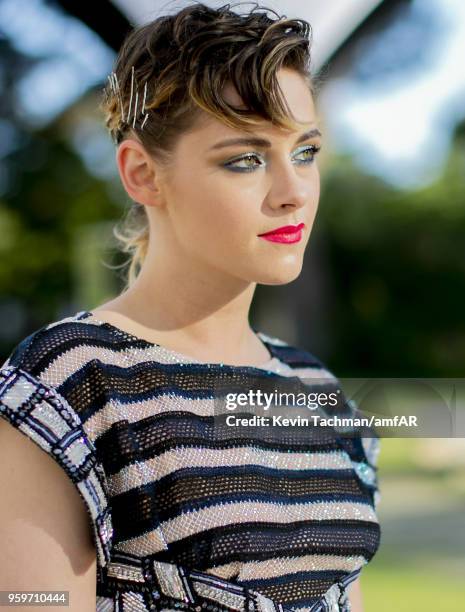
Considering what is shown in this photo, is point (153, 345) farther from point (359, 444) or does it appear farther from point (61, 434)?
point (359, 444)

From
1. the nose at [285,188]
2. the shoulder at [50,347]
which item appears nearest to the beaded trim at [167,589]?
the shoulder at [50,347]

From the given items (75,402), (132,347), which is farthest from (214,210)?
(75,402)

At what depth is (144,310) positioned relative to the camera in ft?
4.46

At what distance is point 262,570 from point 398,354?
1361 centimetres

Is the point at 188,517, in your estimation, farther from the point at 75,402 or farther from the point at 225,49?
the point at 225,49

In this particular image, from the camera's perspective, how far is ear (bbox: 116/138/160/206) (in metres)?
1.35

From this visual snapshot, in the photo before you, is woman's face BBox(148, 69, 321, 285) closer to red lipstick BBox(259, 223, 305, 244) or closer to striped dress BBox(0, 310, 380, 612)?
red lipstick BBox(259, 223, 305, 244)

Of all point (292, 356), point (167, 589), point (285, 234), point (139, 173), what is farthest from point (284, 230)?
point (167, 589)

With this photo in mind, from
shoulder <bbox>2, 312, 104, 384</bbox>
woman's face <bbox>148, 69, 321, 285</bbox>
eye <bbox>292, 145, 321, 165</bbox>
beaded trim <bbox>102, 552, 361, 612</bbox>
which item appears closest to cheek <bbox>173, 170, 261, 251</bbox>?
woman's face <bbox>148, 69, 321, 285</bbox>

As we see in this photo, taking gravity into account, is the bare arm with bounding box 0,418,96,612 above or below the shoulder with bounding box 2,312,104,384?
below

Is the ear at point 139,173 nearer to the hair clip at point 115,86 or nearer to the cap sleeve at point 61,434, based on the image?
the hair clip at point 115,86

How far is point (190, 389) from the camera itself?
129 centimetres

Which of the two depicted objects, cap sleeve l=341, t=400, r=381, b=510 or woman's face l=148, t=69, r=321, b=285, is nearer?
woman's face l=148, t=69, r=321, b=285

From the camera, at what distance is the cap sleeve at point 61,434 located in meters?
1.12
